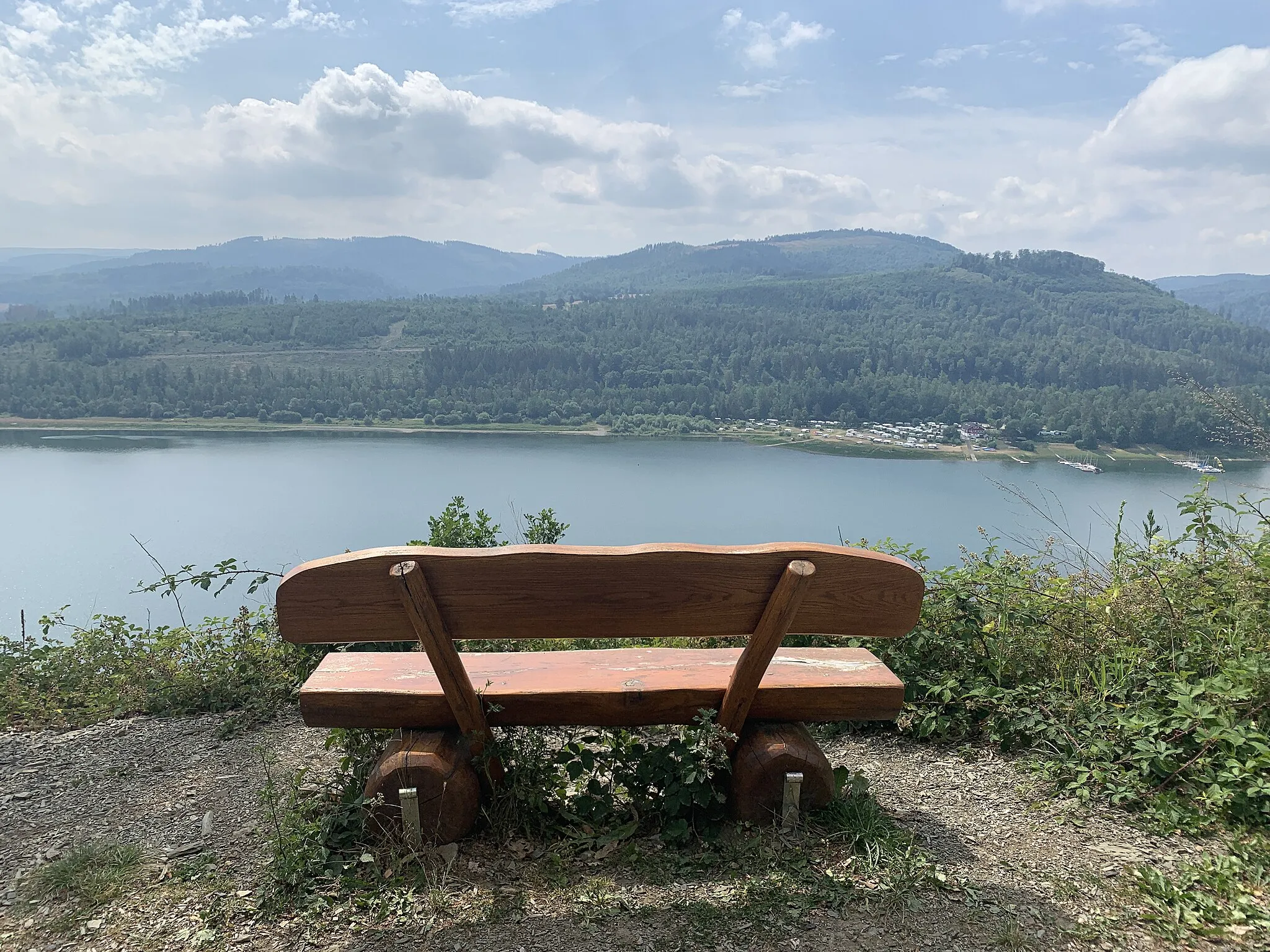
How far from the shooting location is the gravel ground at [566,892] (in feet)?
5.94

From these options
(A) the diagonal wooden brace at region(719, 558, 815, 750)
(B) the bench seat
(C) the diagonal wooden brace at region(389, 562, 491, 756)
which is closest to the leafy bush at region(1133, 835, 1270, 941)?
(B) the bench seat

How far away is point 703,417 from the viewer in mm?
55625

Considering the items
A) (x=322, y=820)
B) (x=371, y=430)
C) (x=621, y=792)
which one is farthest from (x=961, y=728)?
(x=371, y=430)

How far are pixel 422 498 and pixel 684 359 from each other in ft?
166

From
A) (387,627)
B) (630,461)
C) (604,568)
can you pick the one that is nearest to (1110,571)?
(604,568)

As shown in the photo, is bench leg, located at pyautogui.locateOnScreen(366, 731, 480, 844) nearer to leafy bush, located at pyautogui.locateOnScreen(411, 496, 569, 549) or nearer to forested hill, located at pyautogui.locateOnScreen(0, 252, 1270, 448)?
leafy bush, located at pyautogui.locateOnScreen(411, 496, 569, 549)

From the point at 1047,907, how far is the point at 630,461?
34767 millimetres

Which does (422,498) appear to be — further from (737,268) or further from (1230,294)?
(737,268)

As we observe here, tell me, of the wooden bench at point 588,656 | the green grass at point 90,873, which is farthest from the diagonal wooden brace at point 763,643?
the green grass at point 90,873

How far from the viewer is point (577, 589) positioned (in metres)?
1.88

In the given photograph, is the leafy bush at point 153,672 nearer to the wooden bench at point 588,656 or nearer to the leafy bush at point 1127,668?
the wooden bench at point 588,656

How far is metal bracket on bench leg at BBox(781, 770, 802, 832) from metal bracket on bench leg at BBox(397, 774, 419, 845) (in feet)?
3.30

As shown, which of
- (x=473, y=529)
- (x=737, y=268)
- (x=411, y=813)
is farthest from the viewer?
(x=737, y=268)

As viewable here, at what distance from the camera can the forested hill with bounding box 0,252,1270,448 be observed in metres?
47.0
